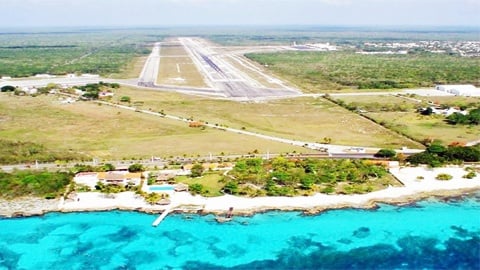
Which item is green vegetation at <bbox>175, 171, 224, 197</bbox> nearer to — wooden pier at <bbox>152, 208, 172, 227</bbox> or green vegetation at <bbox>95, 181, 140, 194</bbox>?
wooden pier at <bbox>152, 208, 172, 227</bbox>

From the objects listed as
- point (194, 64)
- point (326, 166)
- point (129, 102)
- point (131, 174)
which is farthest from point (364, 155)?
point (194, 64)

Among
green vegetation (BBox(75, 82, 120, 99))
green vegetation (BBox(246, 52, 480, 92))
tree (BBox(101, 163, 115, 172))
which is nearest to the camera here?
tree (BBox(101, 163, 115, 172))

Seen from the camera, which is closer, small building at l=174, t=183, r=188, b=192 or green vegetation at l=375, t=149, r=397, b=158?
small building at l=174, t=183, r=188, b=192

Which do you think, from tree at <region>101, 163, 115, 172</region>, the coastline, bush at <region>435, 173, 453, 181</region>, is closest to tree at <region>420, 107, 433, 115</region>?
bush at <region>435, 173, 453, 181</region>

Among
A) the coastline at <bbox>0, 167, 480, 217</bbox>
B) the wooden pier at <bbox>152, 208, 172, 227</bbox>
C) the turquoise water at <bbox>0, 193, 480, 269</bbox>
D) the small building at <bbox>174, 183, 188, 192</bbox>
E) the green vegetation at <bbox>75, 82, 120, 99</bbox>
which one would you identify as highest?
the green vegetation at <bbox>75, 82, 120, 99</bbox>

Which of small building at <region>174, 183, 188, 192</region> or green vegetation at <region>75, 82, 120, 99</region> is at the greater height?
green vegetation at <region>75, 82, 120, 99</region>

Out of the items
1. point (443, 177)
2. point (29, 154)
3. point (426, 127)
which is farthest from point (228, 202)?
point (426, 127)
